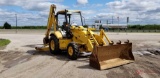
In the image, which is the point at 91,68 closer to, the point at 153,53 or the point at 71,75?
the point at 71,75

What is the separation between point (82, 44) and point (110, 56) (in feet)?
6.10

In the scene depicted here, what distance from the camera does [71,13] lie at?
566 inches

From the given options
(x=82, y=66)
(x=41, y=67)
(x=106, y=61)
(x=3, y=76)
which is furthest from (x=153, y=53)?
(x=3, y=76)

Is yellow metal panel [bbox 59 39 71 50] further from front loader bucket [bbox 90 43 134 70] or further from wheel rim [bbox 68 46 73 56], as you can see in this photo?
front loader bucket [bbox 90 43 134 70]

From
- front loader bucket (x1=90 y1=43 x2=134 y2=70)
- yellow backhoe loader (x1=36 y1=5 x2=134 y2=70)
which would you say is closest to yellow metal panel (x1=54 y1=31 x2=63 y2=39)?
yellow backhoe loader (x1=36 y1=5 x2=134 y2=70)

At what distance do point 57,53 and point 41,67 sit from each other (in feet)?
13.1

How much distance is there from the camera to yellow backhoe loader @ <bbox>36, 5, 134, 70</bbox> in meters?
10.8

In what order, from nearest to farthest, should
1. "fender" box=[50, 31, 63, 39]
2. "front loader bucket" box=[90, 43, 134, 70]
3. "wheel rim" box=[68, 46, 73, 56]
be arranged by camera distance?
"front loader bucket" box=[90, 43, 134, 70] → "wheel rim" box=[68, 46, 73, 56] → "fender" box=[50, 31, 63, 39]

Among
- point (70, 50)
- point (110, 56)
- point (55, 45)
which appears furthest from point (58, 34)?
point (110, 56)

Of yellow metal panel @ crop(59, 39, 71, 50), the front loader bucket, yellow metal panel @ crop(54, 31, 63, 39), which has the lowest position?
the front loader bucket

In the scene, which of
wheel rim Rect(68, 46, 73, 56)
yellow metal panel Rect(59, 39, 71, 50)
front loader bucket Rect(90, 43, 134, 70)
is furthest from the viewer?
yellow metal panel Rect(59, 39, 71, 50)

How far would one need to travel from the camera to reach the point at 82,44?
1272 centimetres

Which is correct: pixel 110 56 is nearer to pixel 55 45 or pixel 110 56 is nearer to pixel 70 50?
pixel 70 50

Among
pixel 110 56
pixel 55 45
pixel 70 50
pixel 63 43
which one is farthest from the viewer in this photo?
pixel 55 45
